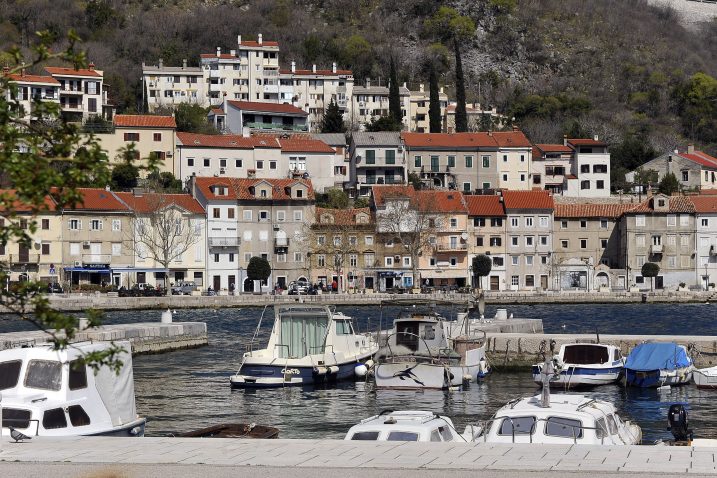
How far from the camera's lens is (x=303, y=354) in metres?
44.3

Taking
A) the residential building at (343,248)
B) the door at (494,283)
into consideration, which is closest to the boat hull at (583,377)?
the residential building at (343,248)

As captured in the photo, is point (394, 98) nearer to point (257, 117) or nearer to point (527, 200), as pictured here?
point (257, 117)

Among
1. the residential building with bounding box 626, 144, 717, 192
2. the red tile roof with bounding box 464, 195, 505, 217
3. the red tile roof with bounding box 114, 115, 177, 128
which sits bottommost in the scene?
the red tile roof with bounding box 464, 195, 505, 217

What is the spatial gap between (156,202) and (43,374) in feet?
A: 239

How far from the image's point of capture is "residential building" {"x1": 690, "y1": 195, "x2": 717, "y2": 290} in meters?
105

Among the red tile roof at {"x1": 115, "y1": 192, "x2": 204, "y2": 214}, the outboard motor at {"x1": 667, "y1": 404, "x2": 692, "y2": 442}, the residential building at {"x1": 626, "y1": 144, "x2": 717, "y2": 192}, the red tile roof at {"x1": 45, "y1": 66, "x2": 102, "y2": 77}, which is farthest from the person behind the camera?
the red tile roof at {"x1": 45, "y1": 66, "x2": 102, "y2": 77}

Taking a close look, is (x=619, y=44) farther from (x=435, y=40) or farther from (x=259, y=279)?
(x=259, y=279)

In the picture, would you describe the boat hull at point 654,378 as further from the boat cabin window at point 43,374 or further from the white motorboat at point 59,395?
the boat cabin window at point 43,374

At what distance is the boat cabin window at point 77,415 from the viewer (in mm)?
24906

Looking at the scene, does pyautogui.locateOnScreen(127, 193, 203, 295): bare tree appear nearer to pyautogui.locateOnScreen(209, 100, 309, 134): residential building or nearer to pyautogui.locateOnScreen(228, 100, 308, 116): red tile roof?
pyautogui.locateOnScreen(209, 100, 309, 134): residential building

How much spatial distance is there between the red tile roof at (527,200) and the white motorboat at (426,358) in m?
59.8

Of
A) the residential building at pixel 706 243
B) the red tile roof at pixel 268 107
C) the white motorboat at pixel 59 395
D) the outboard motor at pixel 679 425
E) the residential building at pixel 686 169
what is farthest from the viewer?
the red tile roof at pixel 268 107

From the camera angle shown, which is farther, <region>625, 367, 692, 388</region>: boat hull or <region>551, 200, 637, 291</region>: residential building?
<region>551, 200, 637, 291</region>: residential building

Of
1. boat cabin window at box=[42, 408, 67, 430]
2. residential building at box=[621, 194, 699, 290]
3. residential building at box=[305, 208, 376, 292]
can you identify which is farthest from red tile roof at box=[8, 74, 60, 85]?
boat cabin window at box=[42, 408, 67, 430]
